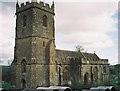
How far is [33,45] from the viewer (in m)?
34.3

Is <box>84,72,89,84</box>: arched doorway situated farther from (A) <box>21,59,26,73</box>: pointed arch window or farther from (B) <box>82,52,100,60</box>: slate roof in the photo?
(A) <box>21,59,26,73</box>: pointed arch window

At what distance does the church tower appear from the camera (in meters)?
34.3

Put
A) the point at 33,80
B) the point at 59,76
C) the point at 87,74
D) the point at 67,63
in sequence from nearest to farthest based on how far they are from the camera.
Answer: the point at 33,80 < the point at 59,76 < the point at 67,63 < the point at 87,74

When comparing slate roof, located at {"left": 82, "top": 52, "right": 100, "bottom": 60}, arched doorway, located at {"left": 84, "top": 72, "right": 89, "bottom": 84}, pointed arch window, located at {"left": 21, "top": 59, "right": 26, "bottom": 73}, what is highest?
slate roof, located at {"left": 82, "top": 52, "right": 100, "bottom": 60}

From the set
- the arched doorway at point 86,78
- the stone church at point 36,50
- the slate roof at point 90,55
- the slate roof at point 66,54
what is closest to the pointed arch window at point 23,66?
the stone church at point 36,50

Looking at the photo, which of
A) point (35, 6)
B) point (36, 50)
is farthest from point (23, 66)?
point (35, 6)

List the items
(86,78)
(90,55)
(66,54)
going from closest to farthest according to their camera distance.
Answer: (66,54)
(86,78)
(90,55)

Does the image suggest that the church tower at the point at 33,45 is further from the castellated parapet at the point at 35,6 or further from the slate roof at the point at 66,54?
the slate roof at the point at 66,54

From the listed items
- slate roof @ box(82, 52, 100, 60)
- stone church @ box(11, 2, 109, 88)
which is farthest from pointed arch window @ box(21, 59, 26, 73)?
slate roof @ box(82, 52, 100, 60)

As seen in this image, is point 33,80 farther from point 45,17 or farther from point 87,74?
point 87,74

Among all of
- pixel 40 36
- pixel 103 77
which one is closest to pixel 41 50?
pixel 40 36

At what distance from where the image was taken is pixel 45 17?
121 ft

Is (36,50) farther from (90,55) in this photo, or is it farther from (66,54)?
(90,55)

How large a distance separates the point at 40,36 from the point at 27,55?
3.44 metres
